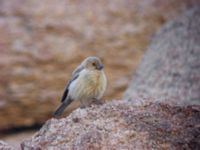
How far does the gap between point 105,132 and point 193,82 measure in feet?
18.3

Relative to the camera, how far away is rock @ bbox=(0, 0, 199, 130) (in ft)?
49.5

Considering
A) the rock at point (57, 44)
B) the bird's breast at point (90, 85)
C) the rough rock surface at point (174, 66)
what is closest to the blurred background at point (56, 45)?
the rock at point (57, 44)

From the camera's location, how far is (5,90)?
1500 centimetres

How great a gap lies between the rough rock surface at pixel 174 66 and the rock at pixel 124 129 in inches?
168

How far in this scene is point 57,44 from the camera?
1549cm

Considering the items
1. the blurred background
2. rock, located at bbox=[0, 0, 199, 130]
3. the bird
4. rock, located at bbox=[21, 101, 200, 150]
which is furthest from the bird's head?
rock, located at bbox=[0, 0, 199, 130]

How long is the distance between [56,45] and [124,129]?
355 inches

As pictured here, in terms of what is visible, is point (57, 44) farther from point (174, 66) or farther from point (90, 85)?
point (90, 85)

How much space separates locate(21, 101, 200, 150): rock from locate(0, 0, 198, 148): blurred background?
7.75 metres

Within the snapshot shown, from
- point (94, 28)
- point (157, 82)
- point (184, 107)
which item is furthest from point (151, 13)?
point (184, 107)

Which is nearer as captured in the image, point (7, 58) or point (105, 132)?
point (105, 132)

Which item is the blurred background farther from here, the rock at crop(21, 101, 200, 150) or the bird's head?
the rock at crop(21, 101, 200, 150)

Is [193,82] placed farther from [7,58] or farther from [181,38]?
[7,58]

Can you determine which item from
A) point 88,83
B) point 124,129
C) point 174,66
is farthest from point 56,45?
point 124,129
